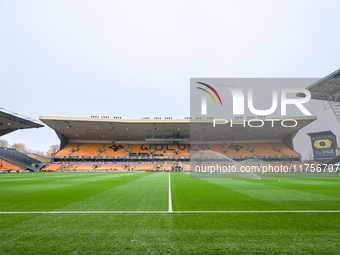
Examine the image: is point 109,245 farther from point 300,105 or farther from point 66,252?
point 300,105

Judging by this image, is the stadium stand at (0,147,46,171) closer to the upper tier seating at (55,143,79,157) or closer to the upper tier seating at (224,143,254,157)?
the upper tier seating at (55,143,79,157)

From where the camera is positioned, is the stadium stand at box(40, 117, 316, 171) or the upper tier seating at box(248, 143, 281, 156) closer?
the stadium stand at box(40, 117, 316, 171)

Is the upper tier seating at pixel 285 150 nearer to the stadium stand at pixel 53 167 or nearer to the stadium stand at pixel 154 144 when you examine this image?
the stadium stand at pixel 154 144

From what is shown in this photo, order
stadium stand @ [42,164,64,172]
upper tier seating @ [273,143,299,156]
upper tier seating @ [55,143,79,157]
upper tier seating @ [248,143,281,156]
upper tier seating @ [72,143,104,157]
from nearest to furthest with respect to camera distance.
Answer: stadium stand @ [42,164,64,172]
upper tier seating @ [55,143,79,157]
upper tier seating @ [273,143,299,156]
upper tier seating @ [248,143,281,156]
upper tier seating @ [72,143,104,157]

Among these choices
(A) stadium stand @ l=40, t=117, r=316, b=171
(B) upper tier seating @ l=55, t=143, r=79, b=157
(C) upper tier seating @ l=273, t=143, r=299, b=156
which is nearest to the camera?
(A) stadium stand @ l=40, t=117, r=316, b=171

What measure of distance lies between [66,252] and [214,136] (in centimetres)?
5746

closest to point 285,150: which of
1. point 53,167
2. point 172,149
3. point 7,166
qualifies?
point 172,149

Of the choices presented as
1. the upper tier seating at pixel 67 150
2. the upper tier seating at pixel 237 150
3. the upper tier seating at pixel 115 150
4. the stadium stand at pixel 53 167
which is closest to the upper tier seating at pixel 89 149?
the upper tier seating at pixel 67 150

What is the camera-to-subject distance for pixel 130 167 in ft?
165

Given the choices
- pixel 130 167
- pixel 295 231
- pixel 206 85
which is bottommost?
pixel 130 167

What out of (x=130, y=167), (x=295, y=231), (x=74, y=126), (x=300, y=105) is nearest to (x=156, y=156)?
(x=130, y=167)

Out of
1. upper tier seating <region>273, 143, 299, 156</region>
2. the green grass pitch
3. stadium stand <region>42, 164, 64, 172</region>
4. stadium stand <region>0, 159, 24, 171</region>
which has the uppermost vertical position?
upper tier seating <region>273, 143, 299, 156</region>

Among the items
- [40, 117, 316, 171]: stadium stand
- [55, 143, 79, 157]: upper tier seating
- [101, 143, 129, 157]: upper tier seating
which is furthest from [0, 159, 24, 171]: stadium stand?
[101, 143, 129, 157]: upper tier seating

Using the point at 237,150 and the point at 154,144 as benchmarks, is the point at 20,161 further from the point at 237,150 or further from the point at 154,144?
the point at 237,150
